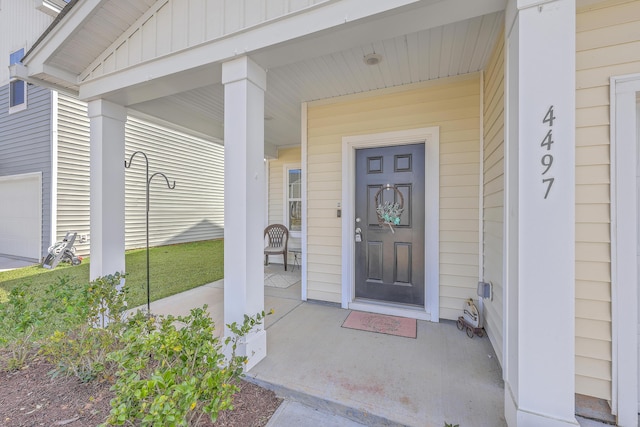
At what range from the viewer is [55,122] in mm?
5492

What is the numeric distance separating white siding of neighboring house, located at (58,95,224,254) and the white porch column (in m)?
4.25

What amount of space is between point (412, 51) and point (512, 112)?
1193 millimetres

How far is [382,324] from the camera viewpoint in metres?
2.75

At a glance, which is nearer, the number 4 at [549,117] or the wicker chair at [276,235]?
the number 4 at [549,117]

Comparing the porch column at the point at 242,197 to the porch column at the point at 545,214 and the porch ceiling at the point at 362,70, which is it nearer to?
the porch ceiling at the point at 362,70

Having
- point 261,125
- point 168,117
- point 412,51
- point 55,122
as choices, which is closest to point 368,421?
point 261,125

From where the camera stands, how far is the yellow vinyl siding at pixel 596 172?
4.92ft

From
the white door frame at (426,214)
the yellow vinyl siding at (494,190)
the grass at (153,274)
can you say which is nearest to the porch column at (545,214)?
the yellow vinyl siding at (494,190)

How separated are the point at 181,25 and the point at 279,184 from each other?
390cm

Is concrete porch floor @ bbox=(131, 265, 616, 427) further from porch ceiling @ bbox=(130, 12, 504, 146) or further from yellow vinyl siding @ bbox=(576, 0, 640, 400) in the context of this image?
porch ceiling @ bbox=(130, 12, 504, 146)

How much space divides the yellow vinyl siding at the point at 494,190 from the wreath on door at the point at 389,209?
2.75ft

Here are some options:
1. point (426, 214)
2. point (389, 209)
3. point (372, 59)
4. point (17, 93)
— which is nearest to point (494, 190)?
point (426, 214)

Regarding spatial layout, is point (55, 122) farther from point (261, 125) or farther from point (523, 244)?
point (523, 244)

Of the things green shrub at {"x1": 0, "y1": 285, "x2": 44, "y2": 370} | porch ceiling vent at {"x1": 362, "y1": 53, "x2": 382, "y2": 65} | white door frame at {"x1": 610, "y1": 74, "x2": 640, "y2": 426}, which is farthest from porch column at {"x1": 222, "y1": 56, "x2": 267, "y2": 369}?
white door frame at {"x1": 610, "y1": 74, "x2": 640, "y2": 426}
